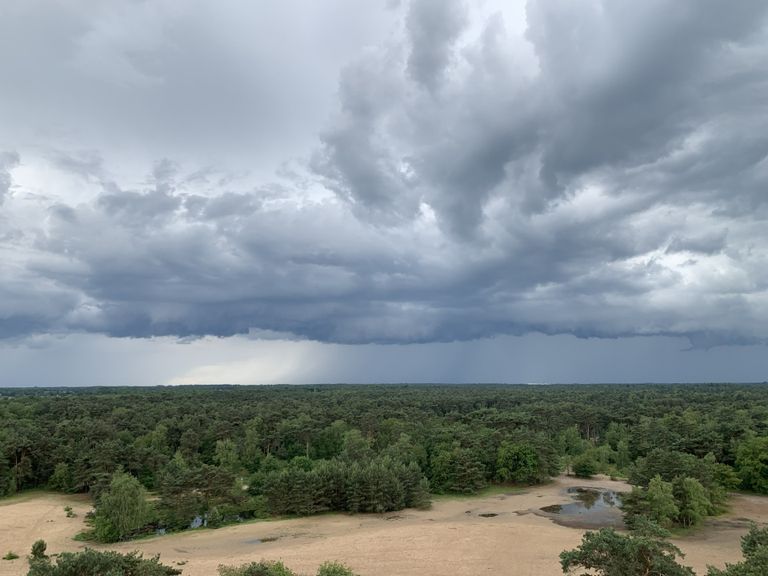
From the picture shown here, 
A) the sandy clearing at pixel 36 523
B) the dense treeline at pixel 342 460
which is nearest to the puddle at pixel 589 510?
the dense treeline at pixel 342 460

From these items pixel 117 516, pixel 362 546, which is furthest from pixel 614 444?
pixel 117 516

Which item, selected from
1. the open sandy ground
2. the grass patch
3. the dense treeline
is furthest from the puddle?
the grass patch

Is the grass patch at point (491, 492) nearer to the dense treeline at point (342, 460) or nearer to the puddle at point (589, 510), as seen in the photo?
the dense treeline at point (342, 460)

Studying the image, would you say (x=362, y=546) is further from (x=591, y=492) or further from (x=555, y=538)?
(x=591, y=492)

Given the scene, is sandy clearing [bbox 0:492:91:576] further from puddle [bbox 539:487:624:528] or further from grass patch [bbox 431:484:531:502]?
puddle [bbox 539:487:624:528]

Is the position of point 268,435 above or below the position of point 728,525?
above

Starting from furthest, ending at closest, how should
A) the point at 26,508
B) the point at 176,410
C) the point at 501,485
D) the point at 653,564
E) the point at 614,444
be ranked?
the point at 176,410 < the point at 614,444 < the point at 501,485 < the point at 26,508 < the point at 653,564

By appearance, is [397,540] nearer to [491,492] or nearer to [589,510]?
[589,510]
